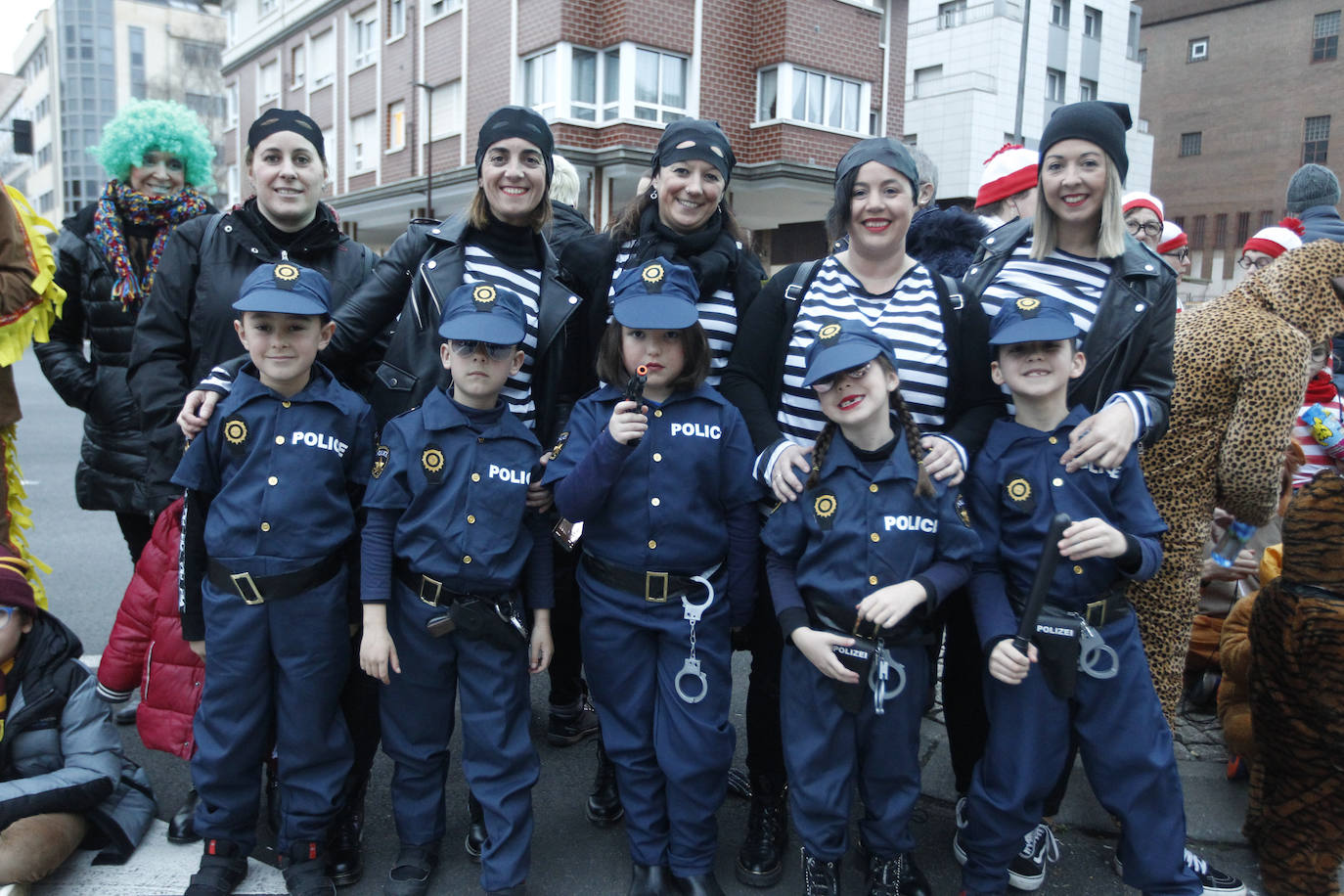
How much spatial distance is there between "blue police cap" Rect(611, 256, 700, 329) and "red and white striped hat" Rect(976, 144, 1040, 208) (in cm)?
211

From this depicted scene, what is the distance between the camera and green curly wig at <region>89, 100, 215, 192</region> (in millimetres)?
3975

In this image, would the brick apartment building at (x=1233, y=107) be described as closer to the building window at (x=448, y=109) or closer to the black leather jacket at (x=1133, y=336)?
the building window at (x=448, y=109)

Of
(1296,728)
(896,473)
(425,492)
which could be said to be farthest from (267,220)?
(1296,728)

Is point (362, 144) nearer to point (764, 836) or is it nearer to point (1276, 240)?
point (1276, 240)

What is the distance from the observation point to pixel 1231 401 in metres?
3.21

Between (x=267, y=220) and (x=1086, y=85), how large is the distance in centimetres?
2910

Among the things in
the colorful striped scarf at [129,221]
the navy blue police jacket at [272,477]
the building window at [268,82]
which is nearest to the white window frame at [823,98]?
the colorful striped scarf at [129,221]

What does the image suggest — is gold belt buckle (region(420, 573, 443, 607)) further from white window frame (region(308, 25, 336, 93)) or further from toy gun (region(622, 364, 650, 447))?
white window frame (region(308, 25, 336, 93))

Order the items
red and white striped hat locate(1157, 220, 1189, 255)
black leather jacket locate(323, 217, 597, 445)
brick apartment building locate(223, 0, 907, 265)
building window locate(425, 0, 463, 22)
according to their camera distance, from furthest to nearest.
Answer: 1. building window locate(425, 0, 463, 22)
2. brick apartment building locate(223, 0, 907, 265)
3. red and white striped hat locate(1157, 220, 1189, 255)
4. black leather jacket locate(323, 217, 597, 445)

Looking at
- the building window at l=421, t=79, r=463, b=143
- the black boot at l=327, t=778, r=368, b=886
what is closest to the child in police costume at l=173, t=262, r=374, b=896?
the black boot at l=327, t=778, r=368, b=886

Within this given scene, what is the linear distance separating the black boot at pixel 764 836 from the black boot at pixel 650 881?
0.27 meters

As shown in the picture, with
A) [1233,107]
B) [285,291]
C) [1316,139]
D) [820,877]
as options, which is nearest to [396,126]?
[285,291]

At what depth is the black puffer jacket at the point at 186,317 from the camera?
3146 mm

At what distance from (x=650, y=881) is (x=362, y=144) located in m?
24.2
